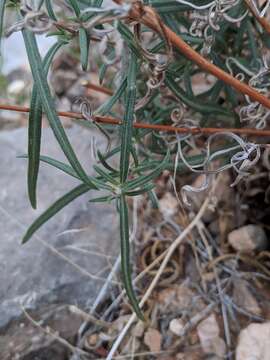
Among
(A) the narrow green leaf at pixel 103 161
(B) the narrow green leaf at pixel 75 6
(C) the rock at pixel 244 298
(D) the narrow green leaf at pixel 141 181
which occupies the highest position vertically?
(B) the narrow green leaf at pixel 75 6

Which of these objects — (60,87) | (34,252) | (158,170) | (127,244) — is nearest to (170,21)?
(158,170)

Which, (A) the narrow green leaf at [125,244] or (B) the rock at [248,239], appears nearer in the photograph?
(A) the narrow green leaf at [125,244]

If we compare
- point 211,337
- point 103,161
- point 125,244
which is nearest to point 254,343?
point 211,337

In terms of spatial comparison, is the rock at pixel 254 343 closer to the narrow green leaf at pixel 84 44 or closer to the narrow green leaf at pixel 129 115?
the narrow green leaf at pixel 129 115

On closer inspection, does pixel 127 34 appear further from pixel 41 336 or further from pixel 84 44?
pixel 41 336

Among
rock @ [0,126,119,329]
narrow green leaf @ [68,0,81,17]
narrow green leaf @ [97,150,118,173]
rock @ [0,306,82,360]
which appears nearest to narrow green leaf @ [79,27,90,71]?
narrow green leaf @ [68,0,81,17]

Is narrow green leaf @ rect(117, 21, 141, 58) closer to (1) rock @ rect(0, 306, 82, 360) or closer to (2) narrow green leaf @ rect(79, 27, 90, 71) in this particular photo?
(2) narrow green leaf @ rect(79, 27, 90, 71)

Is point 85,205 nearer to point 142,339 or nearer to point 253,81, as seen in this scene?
point 142,339

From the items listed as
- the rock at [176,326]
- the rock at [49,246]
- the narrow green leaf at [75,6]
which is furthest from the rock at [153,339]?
the narrow green leaf at [75,6]
